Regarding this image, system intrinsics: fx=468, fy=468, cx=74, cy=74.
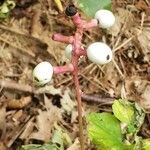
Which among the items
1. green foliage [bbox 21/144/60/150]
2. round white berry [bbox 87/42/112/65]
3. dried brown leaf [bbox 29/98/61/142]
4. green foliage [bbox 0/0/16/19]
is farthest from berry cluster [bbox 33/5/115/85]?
green foliage [bbox 0/0/16/19]

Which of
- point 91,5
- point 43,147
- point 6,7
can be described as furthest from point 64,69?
point 6,7

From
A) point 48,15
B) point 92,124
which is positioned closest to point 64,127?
point 92,124

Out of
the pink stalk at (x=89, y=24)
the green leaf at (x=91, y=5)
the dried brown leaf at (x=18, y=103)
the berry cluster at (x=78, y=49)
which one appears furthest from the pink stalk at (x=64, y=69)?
the dried brown leaf at (x=18, y=103)

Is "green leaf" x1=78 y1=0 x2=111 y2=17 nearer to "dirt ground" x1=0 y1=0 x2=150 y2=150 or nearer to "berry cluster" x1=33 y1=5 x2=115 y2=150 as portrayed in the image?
"dirt ground" x1=0 y1=0 x2=150 y2=150

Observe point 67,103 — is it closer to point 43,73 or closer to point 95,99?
point 95,99

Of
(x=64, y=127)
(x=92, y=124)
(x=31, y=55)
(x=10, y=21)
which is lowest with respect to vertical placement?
(x=64, y=127)

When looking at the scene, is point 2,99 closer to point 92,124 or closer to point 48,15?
point 48,15

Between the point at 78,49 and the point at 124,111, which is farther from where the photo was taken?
the point at 124,111
